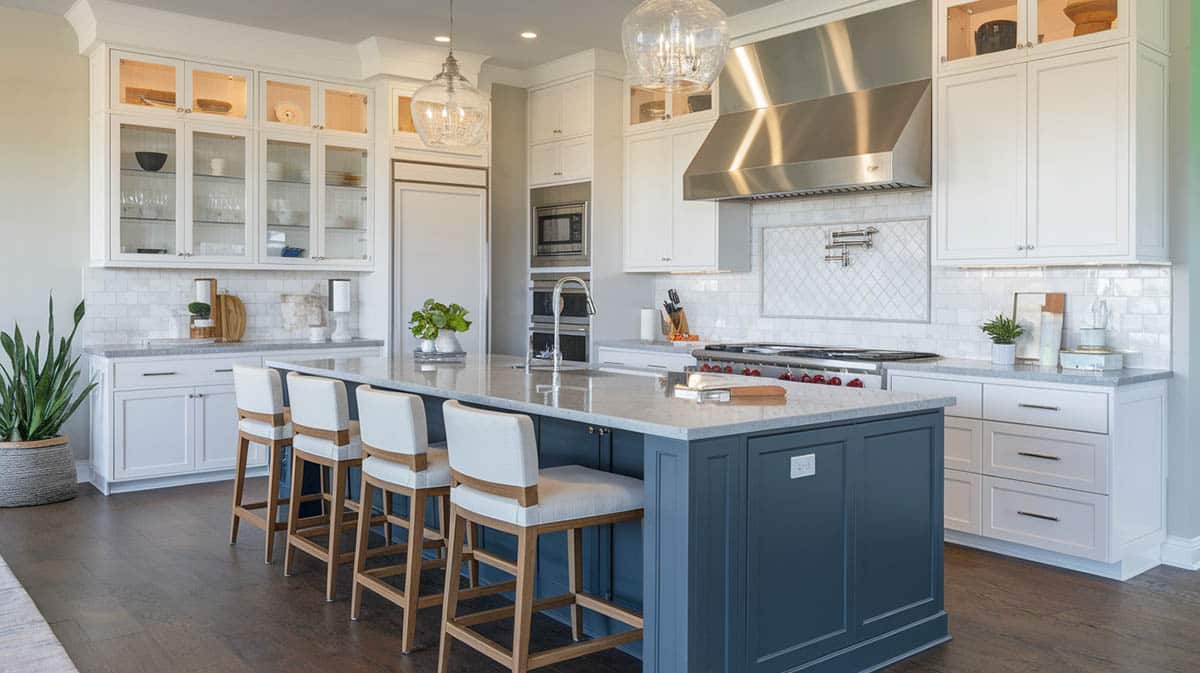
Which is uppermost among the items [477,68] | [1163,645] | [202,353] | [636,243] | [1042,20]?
[477,68]

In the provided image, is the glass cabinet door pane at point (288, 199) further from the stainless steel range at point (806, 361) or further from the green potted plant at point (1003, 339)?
the green potted plant at point (1003, 339)

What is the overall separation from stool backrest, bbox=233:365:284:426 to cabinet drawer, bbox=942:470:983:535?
3.25 m

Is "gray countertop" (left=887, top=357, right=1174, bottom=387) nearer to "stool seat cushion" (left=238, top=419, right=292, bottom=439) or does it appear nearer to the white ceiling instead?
the white ceiling

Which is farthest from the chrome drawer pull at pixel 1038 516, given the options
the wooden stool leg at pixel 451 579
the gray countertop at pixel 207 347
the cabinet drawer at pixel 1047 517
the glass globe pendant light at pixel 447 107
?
the gray countertop at pixel 207 347

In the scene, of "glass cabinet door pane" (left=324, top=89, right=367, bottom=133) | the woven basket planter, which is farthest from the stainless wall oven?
the woven basket planter

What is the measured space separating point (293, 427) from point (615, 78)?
3942 millimetres

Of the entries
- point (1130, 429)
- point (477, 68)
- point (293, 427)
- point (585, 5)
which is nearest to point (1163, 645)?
point (1130, 429)

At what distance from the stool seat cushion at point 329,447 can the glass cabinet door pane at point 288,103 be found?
3168 mm

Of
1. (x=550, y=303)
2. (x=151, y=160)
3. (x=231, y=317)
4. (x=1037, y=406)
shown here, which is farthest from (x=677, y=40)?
(x=231, y=317)

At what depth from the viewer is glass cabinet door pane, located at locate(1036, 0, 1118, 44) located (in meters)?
4.31

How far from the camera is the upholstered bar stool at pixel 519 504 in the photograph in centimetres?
279

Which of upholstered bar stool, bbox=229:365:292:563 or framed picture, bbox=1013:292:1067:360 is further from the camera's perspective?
framed picture, bbox=1013:292:1067:360

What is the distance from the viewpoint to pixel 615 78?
6.98 m

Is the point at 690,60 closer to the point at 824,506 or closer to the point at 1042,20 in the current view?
the point at 824,506
